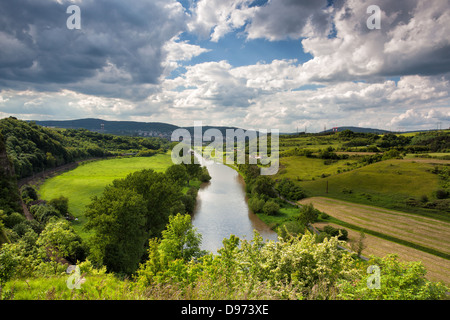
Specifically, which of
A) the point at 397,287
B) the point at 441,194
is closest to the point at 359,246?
the point at 397,287

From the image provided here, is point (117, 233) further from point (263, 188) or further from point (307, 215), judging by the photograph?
point (263, 188)

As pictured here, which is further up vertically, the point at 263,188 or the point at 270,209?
the point at 263,188

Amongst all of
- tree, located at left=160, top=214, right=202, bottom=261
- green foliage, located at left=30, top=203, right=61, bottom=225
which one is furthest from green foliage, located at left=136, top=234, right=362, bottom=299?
green foliage, located at left=30, top=203, right=61, bottom=225

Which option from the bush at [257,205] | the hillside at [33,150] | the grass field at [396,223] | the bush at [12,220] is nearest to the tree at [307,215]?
the bush at [257,205]

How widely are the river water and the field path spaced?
18036 millimetres

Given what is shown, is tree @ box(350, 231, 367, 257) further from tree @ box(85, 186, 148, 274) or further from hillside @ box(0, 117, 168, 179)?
hillside @ box(0, 117, 168, 179)

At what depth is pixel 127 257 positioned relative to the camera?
1944 centimetres

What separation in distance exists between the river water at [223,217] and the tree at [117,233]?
35.9ft

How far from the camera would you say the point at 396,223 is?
41688 millimetres

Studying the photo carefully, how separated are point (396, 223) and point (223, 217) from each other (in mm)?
32498

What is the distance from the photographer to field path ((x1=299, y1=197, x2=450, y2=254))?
35406 millimetres
